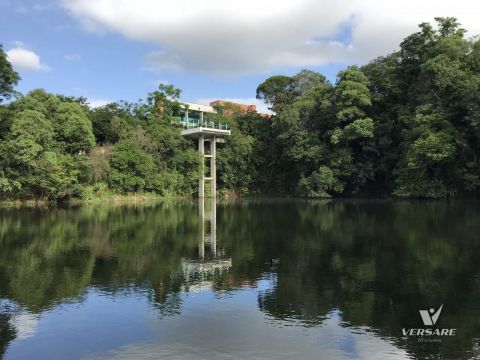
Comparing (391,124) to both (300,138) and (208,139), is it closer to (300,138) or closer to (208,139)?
(300,138)

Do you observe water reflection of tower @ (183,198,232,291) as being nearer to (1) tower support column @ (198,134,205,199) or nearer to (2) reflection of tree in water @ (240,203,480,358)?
(2) reflection of tree in water @ (240,203,480,358)

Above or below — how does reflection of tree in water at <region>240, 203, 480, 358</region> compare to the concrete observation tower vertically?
below

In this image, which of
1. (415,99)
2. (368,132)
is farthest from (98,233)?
(415,99)

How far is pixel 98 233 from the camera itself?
19062mm

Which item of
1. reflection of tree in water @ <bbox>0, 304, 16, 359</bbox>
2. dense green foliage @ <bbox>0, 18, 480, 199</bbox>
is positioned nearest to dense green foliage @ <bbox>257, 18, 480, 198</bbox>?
dense green foliage @ <bbox>0, 18, 480, 199</bbox>

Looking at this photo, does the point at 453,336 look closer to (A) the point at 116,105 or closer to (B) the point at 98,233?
(B) the point at 98,233

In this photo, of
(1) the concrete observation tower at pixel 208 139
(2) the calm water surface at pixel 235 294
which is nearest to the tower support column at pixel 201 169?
(1) the concrete observation tower at pixel 208 139

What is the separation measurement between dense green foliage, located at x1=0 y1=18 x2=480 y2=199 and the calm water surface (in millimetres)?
20724

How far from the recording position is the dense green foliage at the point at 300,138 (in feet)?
121

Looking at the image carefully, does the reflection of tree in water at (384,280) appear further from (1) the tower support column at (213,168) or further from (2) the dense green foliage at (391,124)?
(1) the tower support column at (213,168)

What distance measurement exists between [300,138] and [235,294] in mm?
41883

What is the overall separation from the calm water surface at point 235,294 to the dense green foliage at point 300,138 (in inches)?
816

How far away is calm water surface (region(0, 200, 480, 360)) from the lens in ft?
22.3

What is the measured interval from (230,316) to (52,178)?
30301mm
